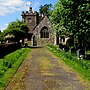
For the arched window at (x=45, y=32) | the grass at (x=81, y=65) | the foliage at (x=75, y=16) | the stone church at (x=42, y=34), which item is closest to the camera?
the grass at (x=81, y=65)

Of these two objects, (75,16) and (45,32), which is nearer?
(75,16)

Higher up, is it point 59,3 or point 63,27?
point 59,3

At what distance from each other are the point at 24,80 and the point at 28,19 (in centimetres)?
8200

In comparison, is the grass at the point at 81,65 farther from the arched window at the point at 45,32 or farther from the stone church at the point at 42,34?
the arched window at the point at 45,32

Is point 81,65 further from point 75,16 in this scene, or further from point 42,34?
point 42,34

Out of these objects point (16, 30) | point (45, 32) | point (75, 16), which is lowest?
point (45, 32)

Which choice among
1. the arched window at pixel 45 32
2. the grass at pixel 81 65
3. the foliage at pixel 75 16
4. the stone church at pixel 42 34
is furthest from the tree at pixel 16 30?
the grass at pixel 81 65

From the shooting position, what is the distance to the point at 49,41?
86.7 m

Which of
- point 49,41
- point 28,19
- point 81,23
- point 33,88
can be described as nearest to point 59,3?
point 81,23

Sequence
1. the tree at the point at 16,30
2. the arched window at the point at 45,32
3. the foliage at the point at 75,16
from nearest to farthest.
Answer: the foliage at the point at 75,16 → the tree at the point at 16,30 → the arched window at the point at 45,32

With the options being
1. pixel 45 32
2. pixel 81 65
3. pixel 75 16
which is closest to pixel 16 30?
pixel 45 32

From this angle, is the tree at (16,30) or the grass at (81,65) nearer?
the grass at (81,65)

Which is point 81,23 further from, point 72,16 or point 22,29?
point 22,29

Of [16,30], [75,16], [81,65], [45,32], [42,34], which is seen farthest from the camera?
[42,34]
